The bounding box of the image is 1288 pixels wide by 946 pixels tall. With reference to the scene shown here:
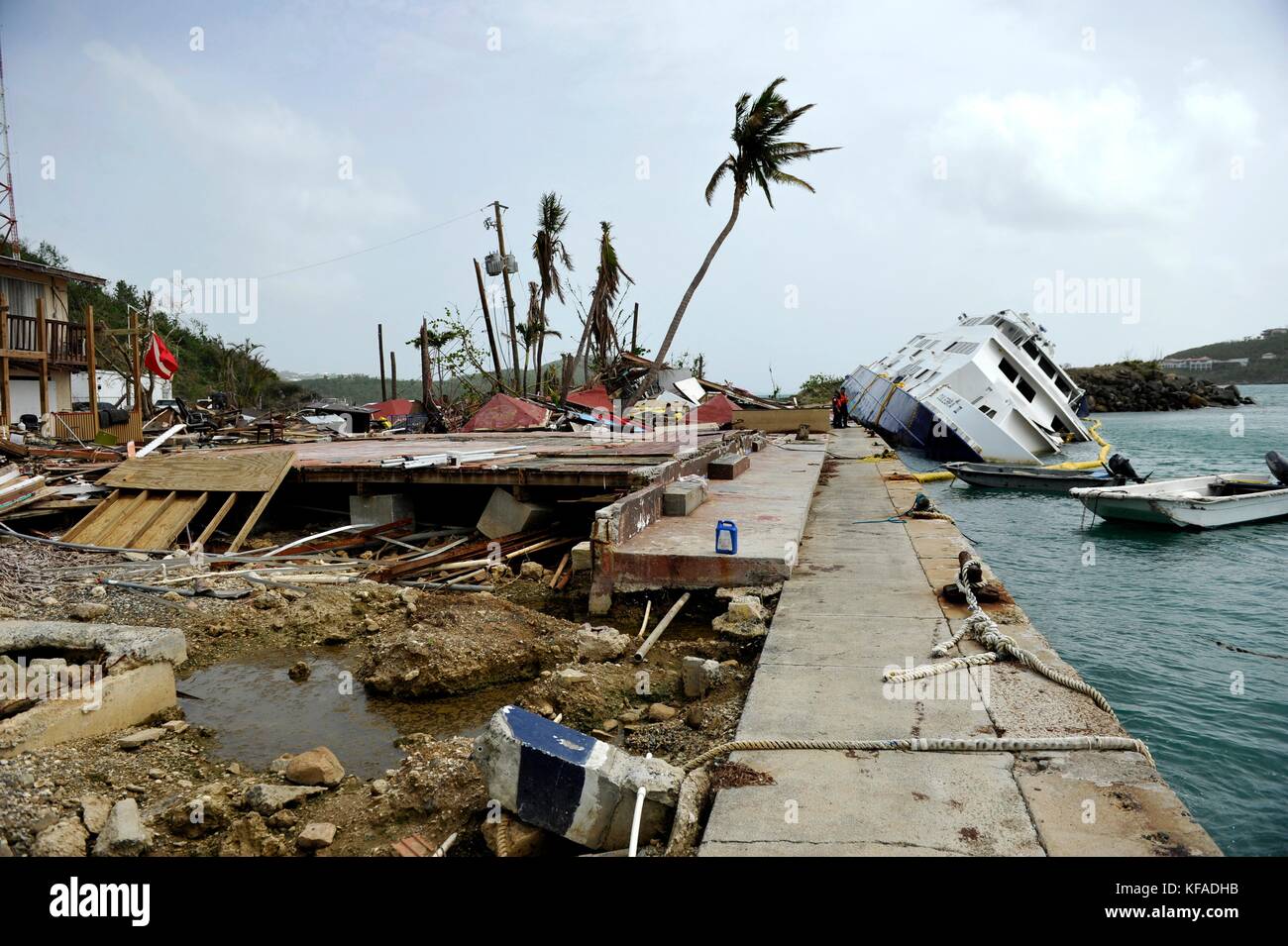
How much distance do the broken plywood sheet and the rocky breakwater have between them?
234 ft

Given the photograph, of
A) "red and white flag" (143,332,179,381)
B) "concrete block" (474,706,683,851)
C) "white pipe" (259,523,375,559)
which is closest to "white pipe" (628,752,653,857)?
"concrete block" (474,706,683,851)

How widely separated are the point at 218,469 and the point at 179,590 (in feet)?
11.1

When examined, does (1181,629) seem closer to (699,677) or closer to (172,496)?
(699,677)

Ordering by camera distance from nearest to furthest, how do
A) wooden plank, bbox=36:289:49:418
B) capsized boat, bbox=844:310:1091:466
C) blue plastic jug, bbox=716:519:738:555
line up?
blue plastic jug, bbox=716:519:738:555 < wooden plank, bbox=36:289:49:418 < capsized boat, bbox=844:310:1091:466

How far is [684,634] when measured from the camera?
21.3 feet

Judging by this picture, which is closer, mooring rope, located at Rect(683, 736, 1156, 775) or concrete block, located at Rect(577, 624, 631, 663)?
mooring rope, located at Rect(683, 736, 1156, 775)

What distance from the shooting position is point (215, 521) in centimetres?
978

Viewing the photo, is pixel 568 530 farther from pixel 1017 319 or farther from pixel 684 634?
pixel 1017 319

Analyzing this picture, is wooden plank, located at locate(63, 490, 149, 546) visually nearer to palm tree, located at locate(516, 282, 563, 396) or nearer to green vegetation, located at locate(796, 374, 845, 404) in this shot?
palm tree, located at locate(516, 282, 563, 396)

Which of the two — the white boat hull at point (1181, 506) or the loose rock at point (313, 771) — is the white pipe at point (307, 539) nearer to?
the loose rock at point (313, 771)

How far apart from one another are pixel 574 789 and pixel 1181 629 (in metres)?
8.83

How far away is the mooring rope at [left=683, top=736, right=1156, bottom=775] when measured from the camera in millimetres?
3744

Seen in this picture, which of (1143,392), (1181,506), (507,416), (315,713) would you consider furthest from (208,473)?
(1143,392)

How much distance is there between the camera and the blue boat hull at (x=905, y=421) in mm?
28438
